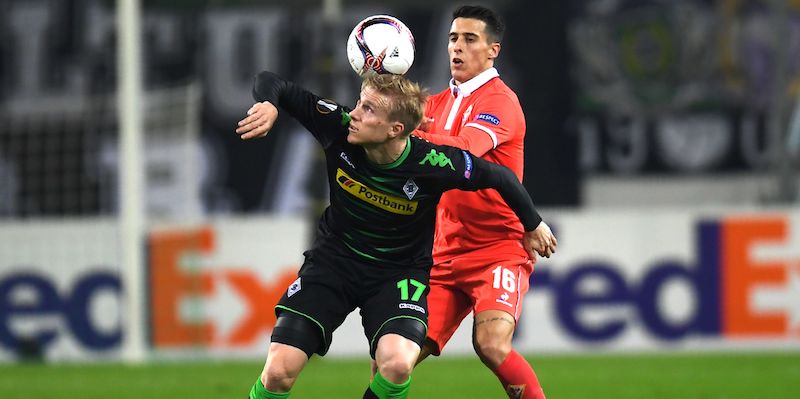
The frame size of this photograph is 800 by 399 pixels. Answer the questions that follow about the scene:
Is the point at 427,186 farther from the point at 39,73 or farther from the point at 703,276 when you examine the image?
the point at 39,73

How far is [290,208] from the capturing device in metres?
20.4

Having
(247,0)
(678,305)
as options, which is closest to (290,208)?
(247,0)

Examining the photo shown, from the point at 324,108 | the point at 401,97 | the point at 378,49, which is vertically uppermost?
the point at 378,49

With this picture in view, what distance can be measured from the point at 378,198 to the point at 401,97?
0.51 m

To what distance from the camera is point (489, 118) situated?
7.57 m

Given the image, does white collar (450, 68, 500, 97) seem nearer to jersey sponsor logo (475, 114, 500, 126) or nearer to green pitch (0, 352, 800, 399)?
jersey sponsor logo (475, 114, 500, 126)

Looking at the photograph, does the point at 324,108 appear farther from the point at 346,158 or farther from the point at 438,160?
the point at 438,160

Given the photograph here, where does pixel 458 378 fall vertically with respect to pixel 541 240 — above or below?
below

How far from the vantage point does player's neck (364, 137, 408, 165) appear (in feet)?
23.0

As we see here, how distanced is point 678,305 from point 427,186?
9.23 m

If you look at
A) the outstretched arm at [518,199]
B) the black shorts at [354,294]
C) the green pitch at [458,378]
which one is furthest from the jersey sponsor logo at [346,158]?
the green pitch at [458,378]

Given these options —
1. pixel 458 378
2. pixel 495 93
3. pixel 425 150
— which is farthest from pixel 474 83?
pixel 458 378

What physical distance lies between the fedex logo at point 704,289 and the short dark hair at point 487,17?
797 centimetres

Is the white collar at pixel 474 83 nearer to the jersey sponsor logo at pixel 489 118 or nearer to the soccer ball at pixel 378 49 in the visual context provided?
the jersey sponsor logo at pixel 489 118
